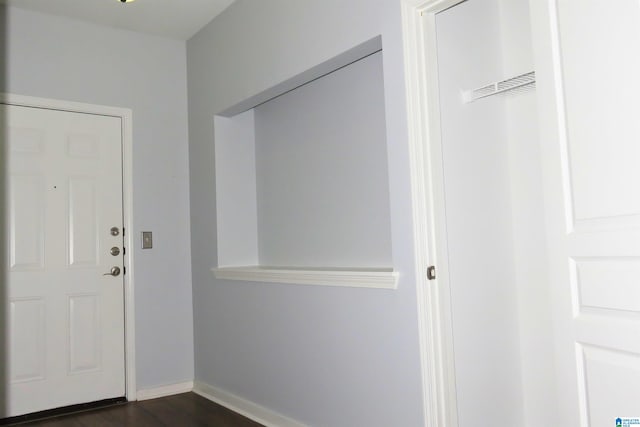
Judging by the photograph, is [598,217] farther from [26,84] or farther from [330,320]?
[26,84]

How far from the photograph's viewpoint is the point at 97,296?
3664mm

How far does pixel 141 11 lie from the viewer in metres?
3.61

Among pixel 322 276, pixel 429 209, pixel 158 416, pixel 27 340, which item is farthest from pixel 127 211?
pixel 429 209

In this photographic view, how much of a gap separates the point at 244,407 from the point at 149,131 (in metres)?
2.15

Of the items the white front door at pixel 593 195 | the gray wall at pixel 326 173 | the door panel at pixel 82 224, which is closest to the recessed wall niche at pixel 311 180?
the gray wall at pixel 326 173

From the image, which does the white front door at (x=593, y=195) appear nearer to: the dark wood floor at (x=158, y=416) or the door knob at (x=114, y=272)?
the dark wood floor at (x=158, y=416)

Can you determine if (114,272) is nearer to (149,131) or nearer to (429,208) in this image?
(149,131)

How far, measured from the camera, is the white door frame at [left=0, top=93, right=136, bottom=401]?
3691 mm

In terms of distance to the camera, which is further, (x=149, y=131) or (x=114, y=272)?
(x=149, y=131)

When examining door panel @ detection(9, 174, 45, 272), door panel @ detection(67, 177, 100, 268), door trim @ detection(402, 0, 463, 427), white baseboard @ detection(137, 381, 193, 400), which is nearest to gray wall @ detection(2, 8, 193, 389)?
white baseboard @ detection(137, 381, 193, 400)

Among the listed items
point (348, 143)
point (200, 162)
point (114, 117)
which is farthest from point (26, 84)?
point (348, 143)

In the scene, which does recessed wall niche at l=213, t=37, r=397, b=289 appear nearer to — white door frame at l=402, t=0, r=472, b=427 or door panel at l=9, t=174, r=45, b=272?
white door frame at l=402, t=0, r=472, b=427

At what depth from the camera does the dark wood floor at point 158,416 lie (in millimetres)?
3195

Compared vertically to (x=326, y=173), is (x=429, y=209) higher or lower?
lower
